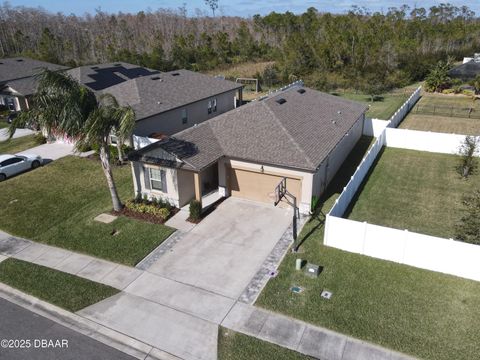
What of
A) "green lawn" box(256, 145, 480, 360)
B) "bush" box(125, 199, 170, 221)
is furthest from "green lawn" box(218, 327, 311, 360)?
"bush" box(125, 199, 170, 221)

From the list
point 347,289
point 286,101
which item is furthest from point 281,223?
point 286,101

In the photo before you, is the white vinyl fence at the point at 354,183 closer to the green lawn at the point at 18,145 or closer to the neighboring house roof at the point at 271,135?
the neighboring house roof at the point at 271,135

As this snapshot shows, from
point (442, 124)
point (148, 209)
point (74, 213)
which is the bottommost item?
point (74, 213)

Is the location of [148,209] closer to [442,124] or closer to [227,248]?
[227,248]

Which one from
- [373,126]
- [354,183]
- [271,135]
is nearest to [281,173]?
[271,135]

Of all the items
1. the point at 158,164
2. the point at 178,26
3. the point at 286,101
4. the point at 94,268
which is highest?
the point at 178,26

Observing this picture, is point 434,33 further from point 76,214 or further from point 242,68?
point 76,214

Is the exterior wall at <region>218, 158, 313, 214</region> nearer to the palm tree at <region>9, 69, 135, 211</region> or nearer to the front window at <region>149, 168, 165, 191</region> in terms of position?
the front window at <region>149, 168, 165, 191</region>

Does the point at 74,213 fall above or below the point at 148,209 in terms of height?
below
